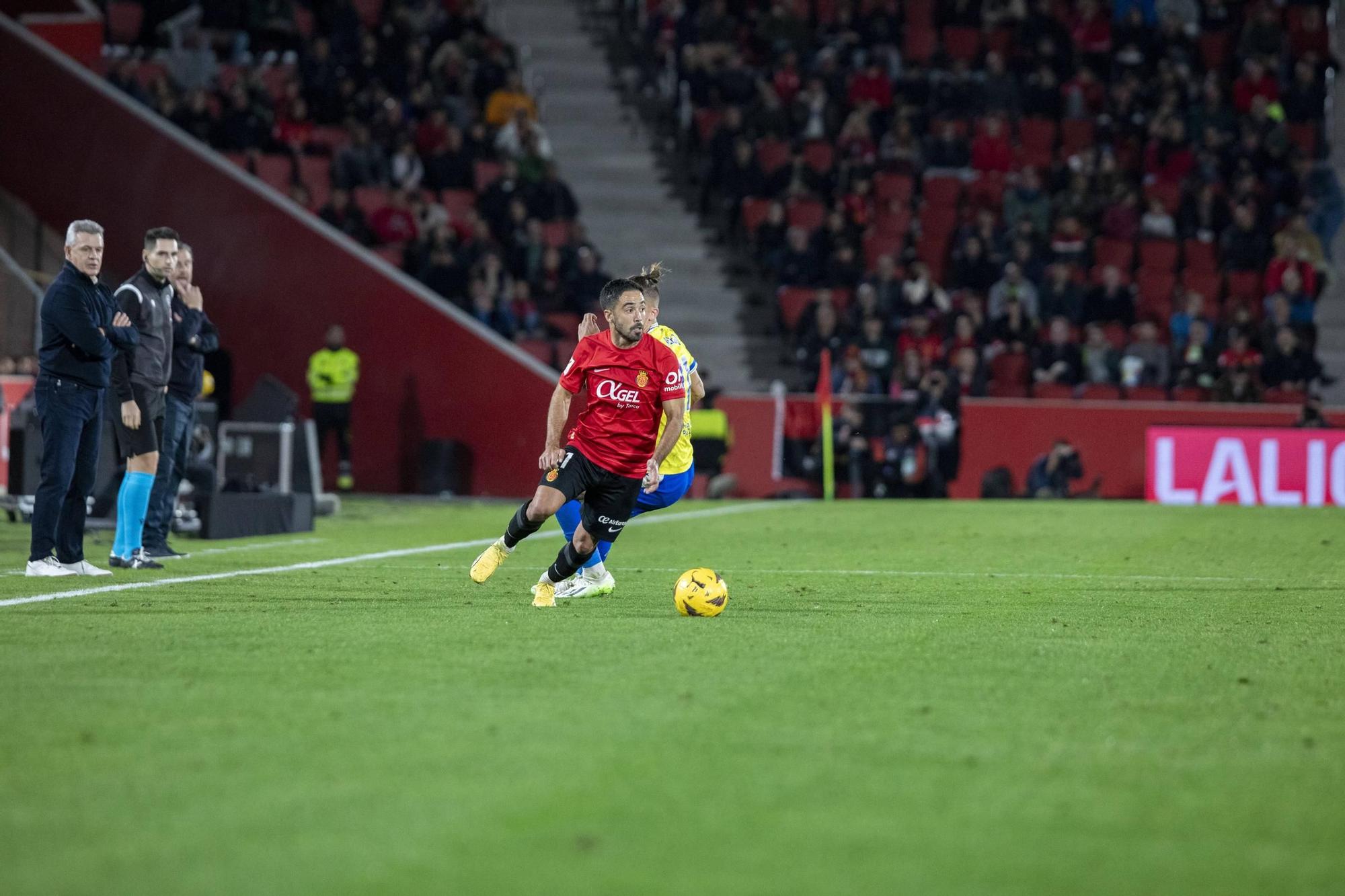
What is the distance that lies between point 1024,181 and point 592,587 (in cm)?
1843

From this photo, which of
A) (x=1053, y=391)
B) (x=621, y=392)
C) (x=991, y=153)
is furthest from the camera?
(x=991, y=153)

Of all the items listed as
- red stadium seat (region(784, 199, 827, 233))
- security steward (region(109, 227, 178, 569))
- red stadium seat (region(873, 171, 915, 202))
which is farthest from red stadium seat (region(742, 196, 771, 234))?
security steward (region(109, 227, 178, 569))

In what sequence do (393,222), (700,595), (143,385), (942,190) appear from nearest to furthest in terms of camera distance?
(700,595)
(143,385)
(393,222)
(942,190)

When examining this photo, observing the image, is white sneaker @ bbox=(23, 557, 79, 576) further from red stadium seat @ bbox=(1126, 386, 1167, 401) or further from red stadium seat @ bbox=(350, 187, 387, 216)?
red stadium seat @ bbox=(1126, 386, 1167, 401)

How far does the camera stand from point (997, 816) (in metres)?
4.36

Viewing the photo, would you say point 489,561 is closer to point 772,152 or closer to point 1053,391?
point 1053,391

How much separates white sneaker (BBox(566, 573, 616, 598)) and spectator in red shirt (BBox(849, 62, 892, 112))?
19220 mm

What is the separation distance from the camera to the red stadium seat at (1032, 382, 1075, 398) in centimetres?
2347

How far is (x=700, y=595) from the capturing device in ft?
28.5

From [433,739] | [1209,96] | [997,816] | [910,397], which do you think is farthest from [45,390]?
[1209,96]

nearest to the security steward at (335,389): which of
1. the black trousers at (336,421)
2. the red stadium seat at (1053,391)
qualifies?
the black trousers at (336,421)

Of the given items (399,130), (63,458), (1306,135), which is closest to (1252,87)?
(1306,135)

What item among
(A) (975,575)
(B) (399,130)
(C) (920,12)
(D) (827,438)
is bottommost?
(A) (975,575)

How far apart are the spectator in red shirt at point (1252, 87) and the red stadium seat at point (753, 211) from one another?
860cm
